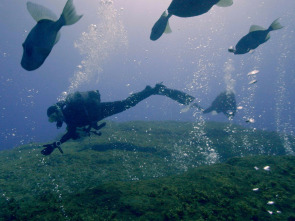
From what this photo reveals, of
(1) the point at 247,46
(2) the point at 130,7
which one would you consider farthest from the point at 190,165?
(2) the point at 130,7

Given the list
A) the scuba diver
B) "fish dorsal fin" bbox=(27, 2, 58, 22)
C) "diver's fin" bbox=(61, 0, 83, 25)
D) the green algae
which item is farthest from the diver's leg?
"fish dorsal fin" bbox=(27, 2, 58, 22)

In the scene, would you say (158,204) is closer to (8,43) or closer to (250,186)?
(250,186)

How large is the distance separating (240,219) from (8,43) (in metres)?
69.2

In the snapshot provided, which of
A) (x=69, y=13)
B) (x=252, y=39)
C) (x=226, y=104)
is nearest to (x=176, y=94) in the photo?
(x=226, y=104)

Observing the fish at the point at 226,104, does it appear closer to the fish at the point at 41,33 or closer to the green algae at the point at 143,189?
the green algae at the point at 143,189

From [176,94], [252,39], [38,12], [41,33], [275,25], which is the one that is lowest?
[41,33]

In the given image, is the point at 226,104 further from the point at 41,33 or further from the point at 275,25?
the point at 41,33

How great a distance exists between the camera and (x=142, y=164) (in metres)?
5.59

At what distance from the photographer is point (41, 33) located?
2979 mm

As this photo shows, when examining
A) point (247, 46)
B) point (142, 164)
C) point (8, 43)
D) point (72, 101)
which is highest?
point (8, 43)

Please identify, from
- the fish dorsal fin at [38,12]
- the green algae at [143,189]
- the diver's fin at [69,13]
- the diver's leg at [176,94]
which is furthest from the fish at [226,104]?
the fish dorsal fin at [38,12]

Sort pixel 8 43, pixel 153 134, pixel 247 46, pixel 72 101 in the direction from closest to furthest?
pixel 247 46 < pixel 72 101 < pixel 153 134 < pixel 8 43

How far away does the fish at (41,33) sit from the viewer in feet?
9.29

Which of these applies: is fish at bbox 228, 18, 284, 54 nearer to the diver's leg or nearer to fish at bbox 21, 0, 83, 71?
fish at bbox 21, 0, 83, 71
